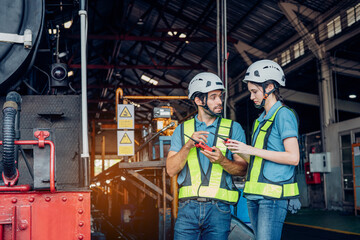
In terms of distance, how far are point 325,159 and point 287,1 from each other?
6.18 metres

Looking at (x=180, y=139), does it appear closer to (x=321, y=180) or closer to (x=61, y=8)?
(x=61, y=8)

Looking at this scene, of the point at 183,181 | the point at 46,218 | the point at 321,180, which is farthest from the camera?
the point at 321,180

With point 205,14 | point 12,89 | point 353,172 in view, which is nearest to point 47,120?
point 12,89

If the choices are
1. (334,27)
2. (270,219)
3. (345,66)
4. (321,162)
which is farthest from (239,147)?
(345,66)

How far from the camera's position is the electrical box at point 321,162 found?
657 inches

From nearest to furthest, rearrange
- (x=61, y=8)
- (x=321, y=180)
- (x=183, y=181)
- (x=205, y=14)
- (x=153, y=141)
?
(x=183, y=181) → (x=61, y=8) → (x=153, y=141) → (x=321, y=180) → (x=205, y=14)

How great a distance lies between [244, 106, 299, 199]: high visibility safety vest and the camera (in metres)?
3.05

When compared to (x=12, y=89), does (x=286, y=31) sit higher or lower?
higher

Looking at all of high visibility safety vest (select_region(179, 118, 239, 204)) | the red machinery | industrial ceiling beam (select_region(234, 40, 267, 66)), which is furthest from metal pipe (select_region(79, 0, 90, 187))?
industrial ceiling beam (select_region(234, 40, 267, 66))

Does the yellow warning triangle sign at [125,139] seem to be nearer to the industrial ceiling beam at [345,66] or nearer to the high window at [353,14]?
the high window at [353,14]

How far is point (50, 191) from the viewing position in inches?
117

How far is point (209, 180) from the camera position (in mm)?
3279

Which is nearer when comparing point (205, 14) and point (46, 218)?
point (46, 218)

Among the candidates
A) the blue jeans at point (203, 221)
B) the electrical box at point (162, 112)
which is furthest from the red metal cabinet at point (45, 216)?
the electrical box at point (162, 112)
